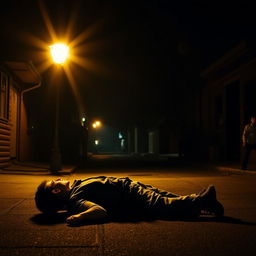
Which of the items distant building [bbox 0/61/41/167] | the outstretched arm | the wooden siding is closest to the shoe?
the outstretched arm

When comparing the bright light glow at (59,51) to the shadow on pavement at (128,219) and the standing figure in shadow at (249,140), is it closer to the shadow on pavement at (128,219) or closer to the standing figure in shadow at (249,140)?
the standing figure in shadow at (249,140)

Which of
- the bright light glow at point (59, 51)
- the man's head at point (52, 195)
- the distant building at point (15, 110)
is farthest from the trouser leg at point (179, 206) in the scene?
the distant building at point (15, 110)

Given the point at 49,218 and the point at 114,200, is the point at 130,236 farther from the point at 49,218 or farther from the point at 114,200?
the point at 49,218

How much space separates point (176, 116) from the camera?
129ft

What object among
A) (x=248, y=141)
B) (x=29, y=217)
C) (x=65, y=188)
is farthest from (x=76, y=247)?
(x=248, y=141)

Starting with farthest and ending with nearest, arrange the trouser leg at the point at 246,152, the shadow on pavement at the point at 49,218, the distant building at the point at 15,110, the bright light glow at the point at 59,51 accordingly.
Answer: the distant building at the point at 15,110 < the bright light glow at the point at 59,51 < the trouser leg at the point at 246,152 < the shadow on pavement at the point at 49,218

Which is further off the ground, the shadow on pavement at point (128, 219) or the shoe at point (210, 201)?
the shoe at point (210, 201)

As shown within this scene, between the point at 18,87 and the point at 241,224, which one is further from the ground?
the point at 18,87

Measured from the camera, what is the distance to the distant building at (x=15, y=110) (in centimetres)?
1412

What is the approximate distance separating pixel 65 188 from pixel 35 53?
33.4ft

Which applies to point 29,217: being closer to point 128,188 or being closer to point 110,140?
point 128,188

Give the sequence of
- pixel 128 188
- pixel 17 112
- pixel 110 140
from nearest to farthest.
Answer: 1. pixel 128 188
2. pixel 17 112
3. pixel 110 140

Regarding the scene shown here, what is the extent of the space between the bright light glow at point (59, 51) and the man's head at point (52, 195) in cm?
915

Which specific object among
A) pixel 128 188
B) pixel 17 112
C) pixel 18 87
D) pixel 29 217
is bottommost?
pixel 29 217
